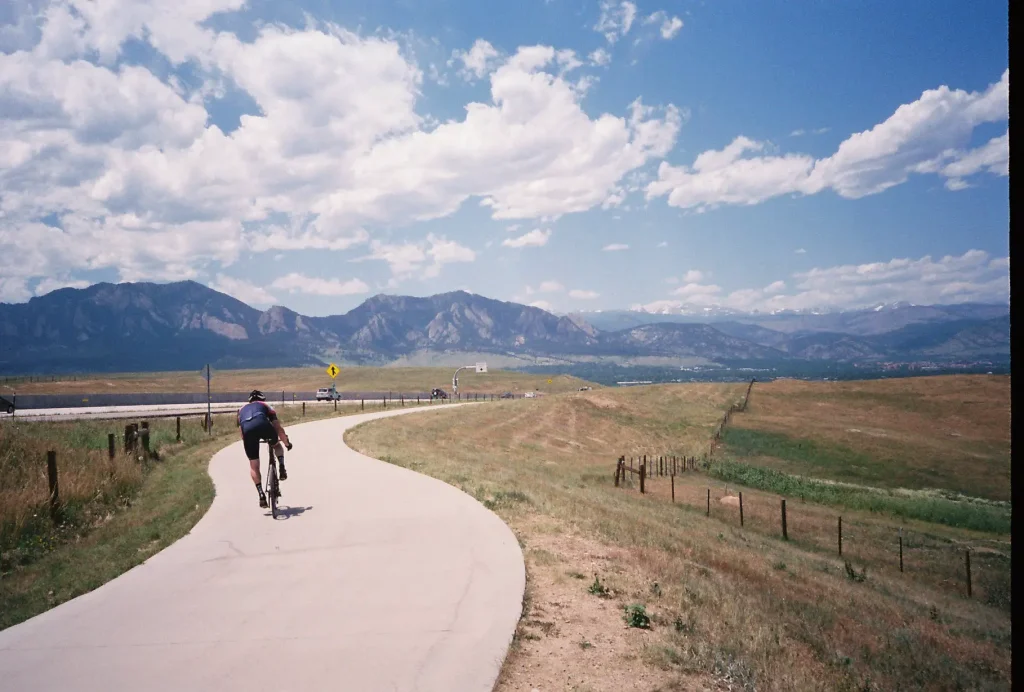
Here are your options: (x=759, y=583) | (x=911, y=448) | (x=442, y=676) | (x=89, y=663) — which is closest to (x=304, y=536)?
(x=89, y=663)

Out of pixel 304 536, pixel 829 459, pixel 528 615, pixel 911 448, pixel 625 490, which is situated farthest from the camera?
pixel 911 448

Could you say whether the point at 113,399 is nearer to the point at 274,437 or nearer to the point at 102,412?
the point at 102,412

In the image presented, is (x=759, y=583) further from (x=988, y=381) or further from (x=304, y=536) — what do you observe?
(x=988, y=381)

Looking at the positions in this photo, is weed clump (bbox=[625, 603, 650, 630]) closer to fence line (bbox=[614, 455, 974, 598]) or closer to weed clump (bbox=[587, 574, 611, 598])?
weed clump (bbox=[587, 574, 611, 598])

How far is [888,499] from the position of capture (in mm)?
35156

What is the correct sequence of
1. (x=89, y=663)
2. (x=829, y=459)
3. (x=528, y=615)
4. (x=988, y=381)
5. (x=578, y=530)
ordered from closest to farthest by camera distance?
(x=89, y=663), (x=528, y=615), (x=578, y=530), (x=829, y=459), (x=988, y=381)

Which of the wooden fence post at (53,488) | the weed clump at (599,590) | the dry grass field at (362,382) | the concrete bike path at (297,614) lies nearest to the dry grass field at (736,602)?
the weed clump at (599,590)

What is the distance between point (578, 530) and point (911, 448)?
58.1 metres

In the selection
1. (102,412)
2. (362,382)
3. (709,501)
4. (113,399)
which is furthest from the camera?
(362,382)

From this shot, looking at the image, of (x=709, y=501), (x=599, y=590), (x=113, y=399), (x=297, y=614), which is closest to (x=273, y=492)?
(x=297, y=614)

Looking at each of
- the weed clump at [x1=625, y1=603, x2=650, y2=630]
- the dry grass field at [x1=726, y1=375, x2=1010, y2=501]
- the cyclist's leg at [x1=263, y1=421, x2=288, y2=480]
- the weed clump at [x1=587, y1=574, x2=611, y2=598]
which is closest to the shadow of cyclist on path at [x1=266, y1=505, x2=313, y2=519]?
the cyclist's leg at [x1=263, y1=421, x2=288, y2=480]

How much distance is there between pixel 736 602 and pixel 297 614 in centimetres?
605

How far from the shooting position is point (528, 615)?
643 centimetres

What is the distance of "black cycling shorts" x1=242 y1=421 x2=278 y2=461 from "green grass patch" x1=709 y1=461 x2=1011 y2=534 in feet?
110
